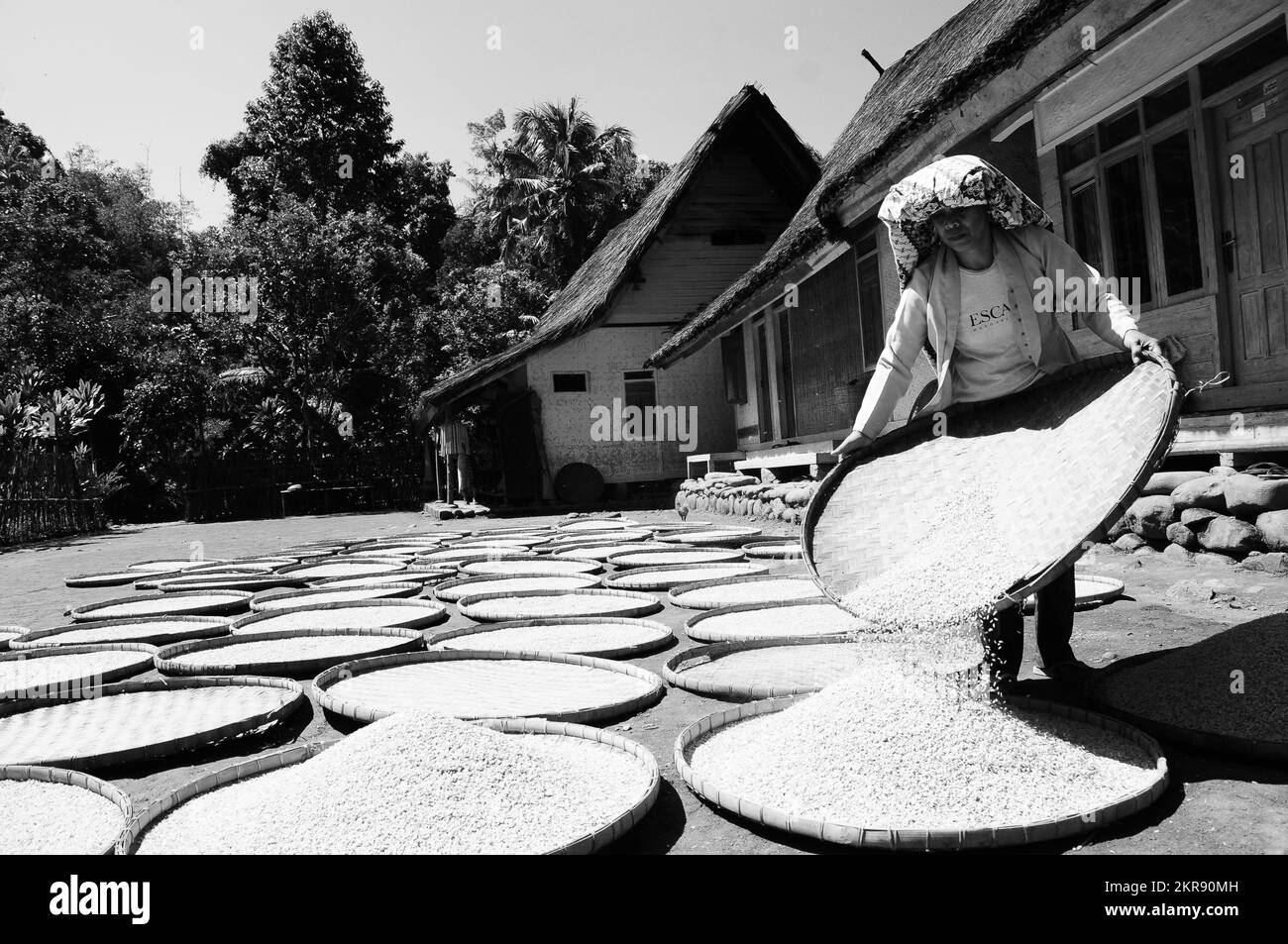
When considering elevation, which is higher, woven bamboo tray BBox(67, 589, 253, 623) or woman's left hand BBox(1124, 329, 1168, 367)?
woman's left hand BBox(1124, 329, 1168, 367)

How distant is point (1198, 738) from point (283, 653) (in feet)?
9.90

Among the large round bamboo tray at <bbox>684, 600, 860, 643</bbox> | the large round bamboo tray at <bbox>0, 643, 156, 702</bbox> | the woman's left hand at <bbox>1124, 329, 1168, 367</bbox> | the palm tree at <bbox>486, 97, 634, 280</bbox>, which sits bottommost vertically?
the large round bamboo tray at <bbox>684, 600, 860, 643</bbox>

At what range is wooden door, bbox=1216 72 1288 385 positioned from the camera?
430cm

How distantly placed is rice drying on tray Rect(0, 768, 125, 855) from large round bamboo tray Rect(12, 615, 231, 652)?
2.01 meters

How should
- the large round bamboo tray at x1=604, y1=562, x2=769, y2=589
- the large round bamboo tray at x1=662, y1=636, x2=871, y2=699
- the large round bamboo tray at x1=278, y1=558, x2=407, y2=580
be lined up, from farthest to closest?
1. the large round bamboo tray at x1=278, y1=558, x2=407, y2=580
2. the large round bamboo tray at x1=604, y1=562, x2=769, y2=589
3. the large round bamboo tray at x1=662, y1=636, x2=871, y2=699

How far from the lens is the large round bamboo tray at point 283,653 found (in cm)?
323

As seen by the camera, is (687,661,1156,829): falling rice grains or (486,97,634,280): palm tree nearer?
(687,661,1156,829): falling rice grains

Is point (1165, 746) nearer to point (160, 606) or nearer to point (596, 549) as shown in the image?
point (160, 606)

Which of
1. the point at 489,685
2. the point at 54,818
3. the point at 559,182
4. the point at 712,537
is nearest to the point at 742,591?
the point at 489,685

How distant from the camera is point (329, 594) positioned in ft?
16.5

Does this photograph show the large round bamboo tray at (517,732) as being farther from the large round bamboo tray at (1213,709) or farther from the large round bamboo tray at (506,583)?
the large round bamboo tray at (506,583)

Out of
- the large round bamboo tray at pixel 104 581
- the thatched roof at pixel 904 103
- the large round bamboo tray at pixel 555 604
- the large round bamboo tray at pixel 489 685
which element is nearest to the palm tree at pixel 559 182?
the thatched roof at pixel 904 103

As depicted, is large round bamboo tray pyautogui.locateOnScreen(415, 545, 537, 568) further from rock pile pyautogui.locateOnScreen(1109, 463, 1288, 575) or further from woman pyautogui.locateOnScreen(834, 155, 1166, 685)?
woman pyautogui.locateOnScreen(834, 155, 1166, 685)

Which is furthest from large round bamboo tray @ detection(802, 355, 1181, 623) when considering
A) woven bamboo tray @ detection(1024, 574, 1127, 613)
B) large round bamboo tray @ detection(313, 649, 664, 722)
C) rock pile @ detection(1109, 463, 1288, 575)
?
rock pile @ detection(1109, 463, 1288, 575)
